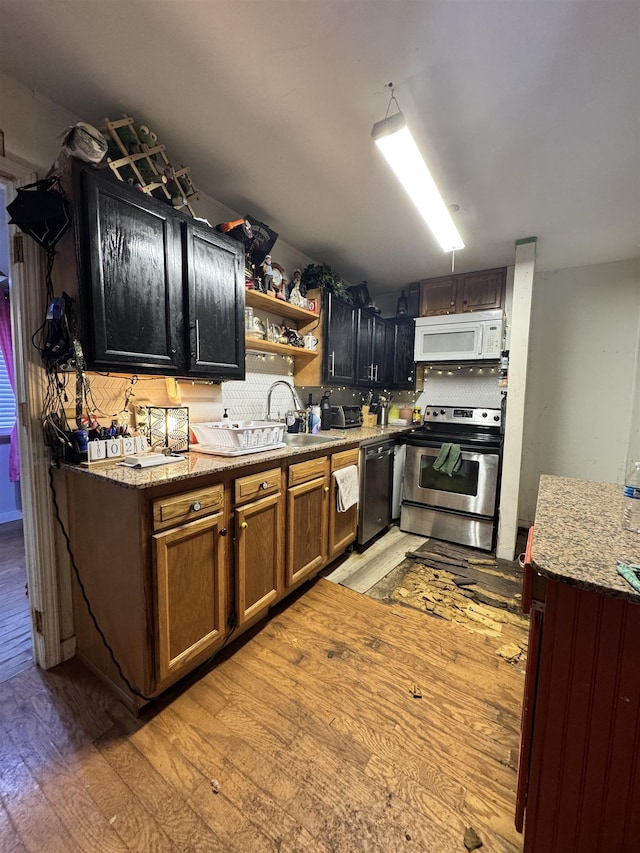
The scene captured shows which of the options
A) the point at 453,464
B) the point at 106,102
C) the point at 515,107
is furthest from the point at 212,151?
the point at 453,464

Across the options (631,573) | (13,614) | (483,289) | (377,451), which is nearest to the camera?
(631,573)

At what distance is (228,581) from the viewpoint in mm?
1680

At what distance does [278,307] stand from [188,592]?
2.02 m

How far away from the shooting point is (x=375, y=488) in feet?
9.83

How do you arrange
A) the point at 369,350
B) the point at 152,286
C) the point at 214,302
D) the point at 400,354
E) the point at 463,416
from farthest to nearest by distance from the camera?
the point at 400,354, the point at 369,350, the point at 463,416, the point at 214,302, the point at 152,286

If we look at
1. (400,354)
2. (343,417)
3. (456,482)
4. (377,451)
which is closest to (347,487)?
(377,451)

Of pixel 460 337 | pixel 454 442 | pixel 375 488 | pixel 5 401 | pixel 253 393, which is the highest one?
pixel 460 337

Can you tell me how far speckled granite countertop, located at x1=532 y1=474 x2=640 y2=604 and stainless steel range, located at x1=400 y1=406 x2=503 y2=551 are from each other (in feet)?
5.00

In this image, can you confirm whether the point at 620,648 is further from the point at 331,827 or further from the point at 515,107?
the point at 515,107

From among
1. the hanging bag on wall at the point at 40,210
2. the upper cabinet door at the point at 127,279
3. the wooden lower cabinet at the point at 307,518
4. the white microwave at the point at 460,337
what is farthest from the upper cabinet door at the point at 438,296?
the hanging bag on wall at the point at 40,210

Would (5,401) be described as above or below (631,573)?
above

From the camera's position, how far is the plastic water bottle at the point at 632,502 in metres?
1.05

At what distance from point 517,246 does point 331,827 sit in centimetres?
355

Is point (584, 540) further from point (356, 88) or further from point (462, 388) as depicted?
point (462, 388)
